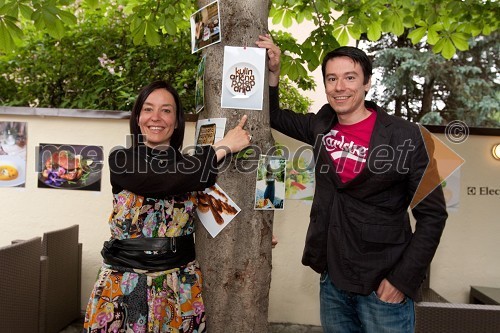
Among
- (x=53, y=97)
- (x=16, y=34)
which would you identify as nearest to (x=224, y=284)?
(x=16, y=34)

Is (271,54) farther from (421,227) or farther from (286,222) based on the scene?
(286,222)

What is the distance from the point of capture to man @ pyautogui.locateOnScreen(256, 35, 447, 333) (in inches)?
83.0

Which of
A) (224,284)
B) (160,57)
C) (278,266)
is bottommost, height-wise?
(278,266)

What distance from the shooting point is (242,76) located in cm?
223

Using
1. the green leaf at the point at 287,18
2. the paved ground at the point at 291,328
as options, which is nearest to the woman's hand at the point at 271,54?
the green leaf at the point at 287,18

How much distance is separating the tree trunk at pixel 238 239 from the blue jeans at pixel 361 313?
0.32m

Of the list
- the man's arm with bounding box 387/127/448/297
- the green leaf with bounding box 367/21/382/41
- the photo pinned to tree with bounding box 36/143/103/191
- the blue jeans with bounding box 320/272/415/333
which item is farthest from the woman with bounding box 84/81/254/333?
the photo pinned to tree with bounding box 36/143/103/191

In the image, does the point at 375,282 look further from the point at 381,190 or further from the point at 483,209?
the point at 483,209

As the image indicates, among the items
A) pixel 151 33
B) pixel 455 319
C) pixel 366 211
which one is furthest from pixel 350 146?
pixel 151 33

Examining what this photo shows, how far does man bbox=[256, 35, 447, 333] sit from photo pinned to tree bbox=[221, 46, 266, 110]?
77 millimetres

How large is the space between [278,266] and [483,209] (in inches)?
83.2

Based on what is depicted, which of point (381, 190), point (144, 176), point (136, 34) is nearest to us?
point (144, 176)

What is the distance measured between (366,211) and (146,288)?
1.02 metres

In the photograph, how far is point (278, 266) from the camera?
491 cm
